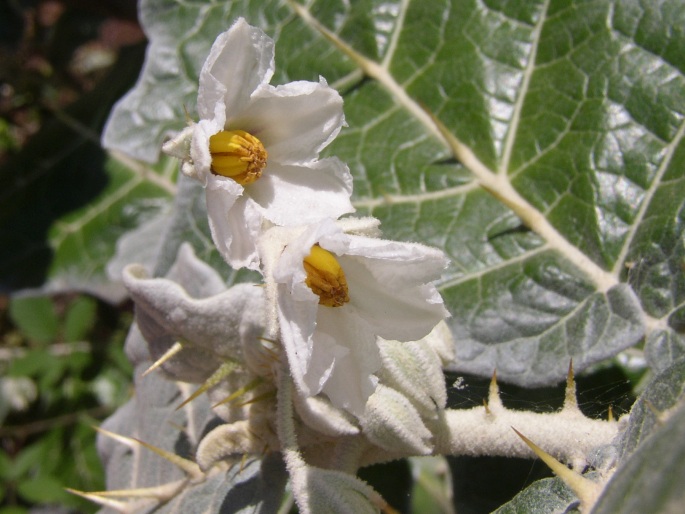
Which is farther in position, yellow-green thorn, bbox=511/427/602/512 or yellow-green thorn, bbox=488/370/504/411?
yellow-green thorn, bbox=488/370/504/411

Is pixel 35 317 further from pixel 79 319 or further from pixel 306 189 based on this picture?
pixel 306 189

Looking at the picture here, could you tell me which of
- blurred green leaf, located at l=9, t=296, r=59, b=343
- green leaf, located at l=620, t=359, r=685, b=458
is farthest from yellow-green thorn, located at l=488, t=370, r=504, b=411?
blurred green leaf, located at l=9, t=296, r=59, b=343

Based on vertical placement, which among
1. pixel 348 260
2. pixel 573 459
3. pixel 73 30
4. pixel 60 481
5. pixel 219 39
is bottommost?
pixel 60 481

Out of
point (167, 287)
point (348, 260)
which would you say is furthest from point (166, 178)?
point (348, 260)

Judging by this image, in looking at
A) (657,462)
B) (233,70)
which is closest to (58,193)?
(233,70)

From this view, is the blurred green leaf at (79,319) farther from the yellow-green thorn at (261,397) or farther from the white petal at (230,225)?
the white petal at (230,225)

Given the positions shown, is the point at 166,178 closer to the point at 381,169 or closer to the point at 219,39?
the point at 381,169

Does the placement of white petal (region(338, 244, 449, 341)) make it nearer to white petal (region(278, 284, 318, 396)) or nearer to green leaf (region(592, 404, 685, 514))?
white petal (region(278, 284, 318, 396))
